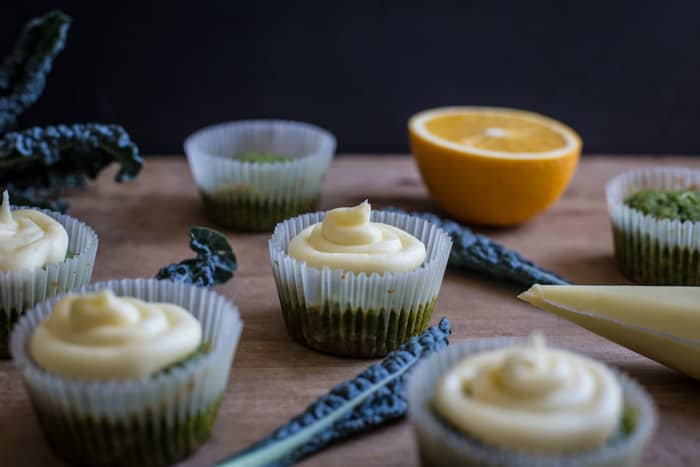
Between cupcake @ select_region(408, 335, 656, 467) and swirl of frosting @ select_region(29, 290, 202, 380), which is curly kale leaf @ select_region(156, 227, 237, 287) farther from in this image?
cupcake @ select_region(408, 335, 656, 467)

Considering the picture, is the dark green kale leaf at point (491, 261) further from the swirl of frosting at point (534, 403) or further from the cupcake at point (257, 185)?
the swirl of frosting at point (534, 403)

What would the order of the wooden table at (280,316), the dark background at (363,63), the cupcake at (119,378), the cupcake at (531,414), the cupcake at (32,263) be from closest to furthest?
the cupcake at (531,414) < the cupcake at (119,378) < the wooden table at (280,316) < the cupcake at (32,263) < the dark background at (363,63)

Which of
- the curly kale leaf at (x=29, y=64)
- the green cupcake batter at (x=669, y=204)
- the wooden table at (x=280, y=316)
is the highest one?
the curly kale leaf at (x=29, y=64)

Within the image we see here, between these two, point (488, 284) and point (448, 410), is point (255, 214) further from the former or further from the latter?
point (448, 410)

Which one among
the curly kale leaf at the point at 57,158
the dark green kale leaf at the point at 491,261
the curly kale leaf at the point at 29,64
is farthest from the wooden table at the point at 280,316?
the curly kale leaf at the point at 29,64

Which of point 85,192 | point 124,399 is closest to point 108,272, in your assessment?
point 85,192

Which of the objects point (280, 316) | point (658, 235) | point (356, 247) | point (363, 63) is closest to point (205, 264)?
point (280, 316)

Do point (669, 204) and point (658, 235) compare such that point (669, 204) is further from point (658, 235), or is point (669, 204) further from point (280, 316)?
point (280, 316)
